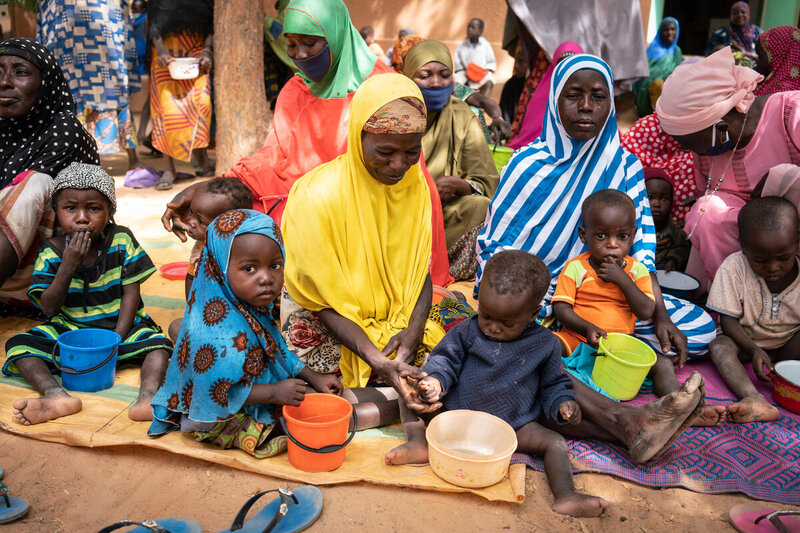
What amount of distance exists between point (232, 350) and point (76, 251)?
3.79 feet

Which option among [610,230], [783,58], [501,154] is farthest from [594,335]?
[783,58]

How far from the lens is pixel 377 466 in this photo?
8.41 ft

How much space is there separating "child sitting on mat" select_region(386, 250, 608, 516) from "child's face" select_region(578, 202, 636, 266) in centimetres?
77

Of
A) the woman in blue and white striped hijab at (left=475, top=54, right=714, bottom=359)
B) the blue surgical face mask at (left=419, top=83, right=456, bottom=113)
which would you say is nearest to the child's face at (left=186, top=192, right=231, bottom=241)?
the woman in blue and white striped hijab at (left=475, top=54, right=714, bottom=359)

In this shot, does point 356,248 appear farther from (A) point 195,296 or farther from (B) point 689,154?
(B) point 689,154

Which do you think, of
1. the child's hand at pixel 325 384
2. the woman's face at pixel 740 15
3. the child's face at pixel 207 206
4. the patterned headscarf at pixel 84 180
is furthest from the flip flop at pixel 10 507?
the woman's face at pixel 740 15

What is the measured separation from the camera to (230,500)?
2383mm

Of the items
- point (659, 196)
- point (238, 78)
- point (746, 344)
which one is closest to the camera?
point (746, 344)

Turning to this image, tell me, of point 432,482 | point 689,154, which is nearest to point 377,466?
point 432,482

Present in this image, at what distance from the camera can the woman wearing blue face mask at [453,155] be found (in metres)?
4.86

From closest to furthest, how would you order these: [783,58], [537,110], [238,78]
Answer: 1. [783,58]
2. [537,110]
3. [238,78]

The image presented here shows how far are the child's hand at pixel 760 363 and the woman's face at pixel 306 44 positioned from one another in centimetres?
322

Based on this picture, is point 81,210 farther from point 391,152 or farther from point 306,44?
point 306,44

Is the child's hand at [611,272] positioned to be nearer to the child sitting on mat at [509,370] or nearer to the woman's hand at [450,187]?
the child sitting on mat at [509,370]
